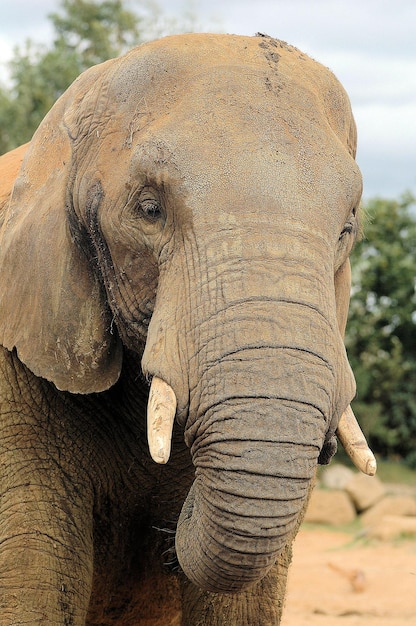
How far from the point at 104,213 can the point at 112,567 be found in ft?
5.20

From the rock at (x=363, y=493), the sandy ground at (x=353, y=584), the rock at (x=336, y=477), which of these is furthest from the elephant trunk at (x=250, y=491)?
the rock at (x=336, y=477)

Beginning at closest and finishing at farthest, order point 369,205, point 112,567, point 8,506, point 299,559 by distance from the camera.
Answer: point 8,506 < point 112,567 < point 299,559 < point 369,205

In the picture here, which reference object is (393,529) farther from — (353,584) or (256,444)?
(256,444)

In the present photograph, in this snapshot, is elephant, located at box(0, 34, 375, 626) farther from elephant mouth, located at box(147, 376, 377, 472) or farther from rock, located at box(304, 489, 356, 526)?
rock, located at box(304, 489, 356, 526)

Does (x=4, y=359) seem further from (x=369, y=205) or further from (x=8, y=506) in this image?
(x=369, y=205)

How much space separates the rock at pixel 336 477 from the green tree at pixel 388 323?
222cm

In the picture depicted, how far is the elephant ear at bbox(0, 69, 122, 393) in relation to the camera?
3.93 meters

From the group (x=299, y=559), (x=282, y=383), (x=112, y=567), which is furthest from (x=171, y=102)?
(x=299, y=559)

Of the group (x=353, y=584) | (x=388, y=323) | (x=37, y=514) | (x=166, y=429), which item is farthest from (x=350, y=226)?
(x=388, y=323)

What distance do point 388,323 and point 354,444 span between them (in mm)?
14710

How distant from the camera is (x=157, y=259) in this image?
3639 mm

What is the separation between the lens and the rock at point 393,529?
11.9 metres

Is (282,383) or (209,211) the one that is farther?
(209,211)

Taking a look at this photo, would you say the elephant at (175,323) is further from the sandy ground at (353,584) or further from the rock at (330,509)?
the rock at (330,509)
